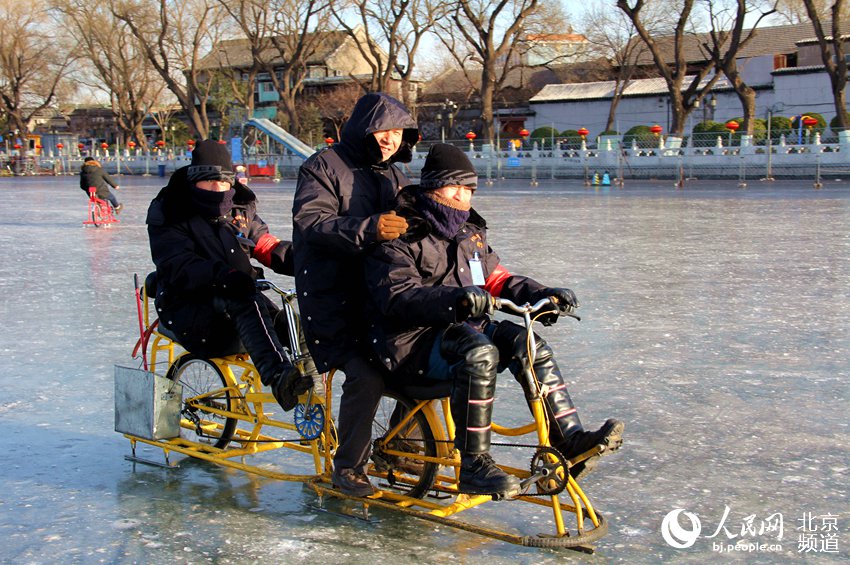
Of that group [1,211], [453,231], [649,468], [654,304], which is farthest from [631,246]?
[1,211]

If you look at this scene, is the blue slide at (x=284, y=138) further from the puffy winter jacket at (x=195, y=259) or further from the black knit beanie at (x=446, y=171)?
the black knit beanie at (x=446, y=171)

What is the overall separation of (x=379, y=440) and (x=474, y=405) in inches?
29.4

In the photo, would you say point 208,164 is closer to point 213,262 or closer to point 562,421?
point 213,262

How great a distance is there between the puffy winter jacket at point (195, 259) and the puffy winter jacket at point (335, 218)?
0.78 meters

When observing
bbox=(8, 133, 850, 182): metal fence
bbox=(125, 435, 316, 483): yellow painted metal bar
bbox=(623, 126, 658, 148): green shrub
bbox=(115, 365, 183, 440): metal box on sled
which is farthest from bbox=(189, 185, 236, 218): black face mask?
bbox=(623, 126, 658, 148): green shrub

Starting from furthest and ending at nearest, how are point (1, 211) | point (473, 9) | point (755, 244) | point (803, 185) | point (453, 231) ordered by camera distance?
point (473, 9)
point (803, 185)
point (1, 211)
point (755, 244)
point (453, 231)

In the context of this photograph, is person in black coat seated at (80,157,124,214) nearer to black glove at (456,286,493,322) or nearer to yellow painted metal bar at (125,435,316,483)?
yellow painted metal bar at (125,435,316,483)

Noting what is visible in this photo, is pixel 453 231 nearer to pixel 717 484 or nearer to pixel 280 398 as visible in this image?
pixel 280 398

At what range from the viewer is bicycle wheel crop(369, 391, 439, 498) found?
13.3 ft

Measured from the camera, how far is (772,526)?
3959 millimetres

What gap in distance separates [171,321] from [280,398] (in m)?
0.82

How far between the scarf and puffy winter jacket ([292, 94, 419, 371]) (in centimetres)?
20

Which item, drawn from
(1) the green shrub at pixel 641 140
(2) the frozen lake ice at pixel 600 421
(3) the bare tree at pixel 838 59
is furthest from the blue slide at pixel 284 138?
(2) the frozen lake ice at pixel 600 421

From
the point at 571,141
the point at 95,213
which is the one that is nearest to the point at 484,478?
the point at 95,213
